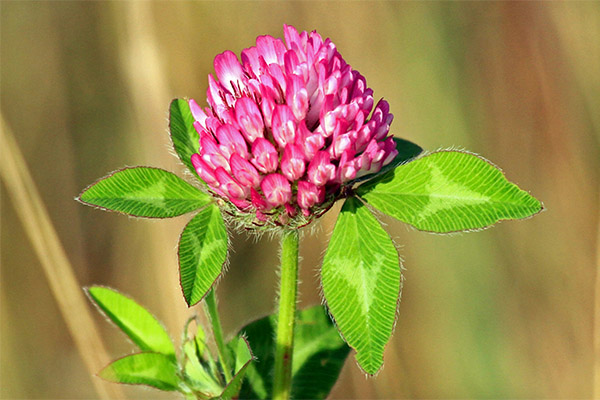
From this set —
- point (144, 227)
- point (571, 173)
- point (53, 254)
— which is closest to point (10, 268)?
point (144, 227)

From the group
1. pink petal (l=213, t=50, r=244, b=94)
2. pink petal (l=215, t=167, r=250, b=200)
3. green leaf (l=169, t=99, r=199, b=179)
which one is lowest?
pink petal (l=215, t=167, r=250, b=200)

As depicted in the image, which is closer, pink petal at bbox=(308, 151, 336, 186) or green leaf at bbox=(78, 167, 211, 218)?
pink petal at bbox=(308, 151, 336, 186)

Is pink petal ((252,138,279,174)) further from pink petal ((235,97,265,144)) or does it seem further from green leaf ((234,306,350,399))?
green leaf ((234,306,350,399))

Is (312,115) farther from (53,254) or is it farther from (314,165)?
(53,254)

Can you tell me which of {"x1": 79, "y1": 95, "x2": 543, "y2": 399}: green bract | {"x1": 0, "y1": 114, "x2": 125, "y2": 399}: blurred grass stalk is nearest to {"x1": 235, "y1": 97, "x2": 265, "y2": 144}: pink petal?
{"x1": 79, "y1": 95, "x2": 543, "y2": 399}: green bract

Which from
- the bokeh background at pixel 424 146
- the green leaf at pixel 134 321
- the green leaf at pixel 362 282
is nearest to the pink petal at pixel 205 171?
the green leaf at pixel 362 282

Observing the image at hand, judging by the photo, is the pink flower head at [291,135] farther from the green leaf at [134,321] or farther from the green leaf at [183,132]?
the green leaf at [134,321]
